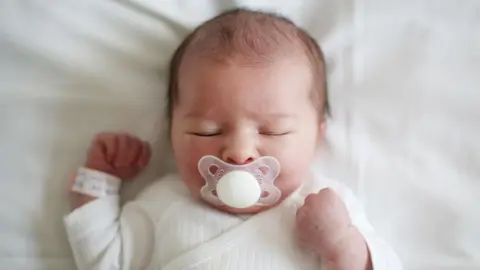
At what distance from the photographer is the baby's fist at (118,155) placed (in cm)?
138

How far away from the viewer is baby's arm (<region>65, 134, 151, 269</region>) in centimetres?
131

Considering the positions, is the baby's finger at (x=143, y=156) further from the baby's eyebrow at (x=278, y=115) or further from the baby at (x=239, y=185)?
the baby's eyebrow at (x=278, y=115)

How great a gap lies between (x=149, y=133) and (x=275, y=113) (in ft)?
0.94

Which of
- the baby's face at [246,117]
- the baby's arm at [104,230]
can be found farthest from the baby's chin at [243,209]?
the baby's arm at [104,230]

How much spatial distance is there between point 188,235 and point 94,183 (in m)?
0.20

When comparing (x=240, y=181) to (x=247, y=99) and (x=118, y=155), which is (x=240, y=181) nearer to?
(x=247, y=99)

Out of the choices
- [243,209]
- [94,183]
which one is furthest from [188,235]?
[94,183]

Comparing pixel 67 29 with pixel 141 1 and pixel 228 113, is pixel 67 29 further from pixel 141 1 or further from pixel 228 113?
pixel 228 113

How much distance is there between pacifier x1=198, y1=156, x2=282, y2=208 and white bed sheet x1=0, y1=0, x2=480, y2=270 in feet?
0.64

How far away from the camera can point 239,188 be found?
3.98ft

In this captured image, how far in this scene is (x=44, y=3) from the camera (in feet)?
4.78

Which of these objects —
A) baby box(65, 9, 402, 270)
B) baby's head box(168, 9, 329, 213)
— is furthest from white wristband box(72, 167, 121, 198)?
baby's head box(168, 9, 329, 213)

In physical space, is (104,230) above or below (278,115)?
below

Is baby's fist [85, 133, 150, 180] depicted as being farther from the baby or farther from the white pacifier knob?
the white pacifier knob
